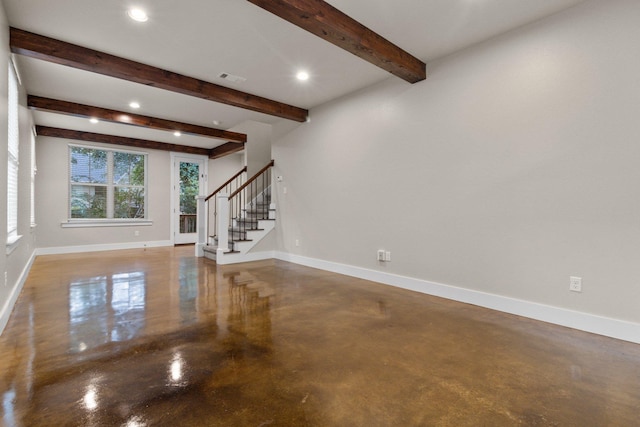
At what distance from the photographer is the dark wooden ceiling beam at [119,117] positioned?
15.9 ft

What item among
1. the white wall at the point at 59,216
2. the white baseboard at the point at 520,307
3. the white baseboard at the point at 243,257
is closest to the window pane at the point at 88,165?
the white wall at the point at 59,216

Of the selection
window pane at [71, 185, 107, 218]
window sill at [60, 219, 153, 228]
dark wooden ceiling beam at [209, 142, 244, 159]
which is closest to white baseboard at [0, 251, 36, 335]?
window sill at [60, 219, 153, 228]

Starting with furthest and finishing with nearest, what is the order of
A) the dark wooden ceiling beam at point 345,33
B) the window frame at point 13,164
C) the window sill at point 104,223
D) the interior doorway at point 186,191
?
1. the interior doorway at point 186,191
2. the window sill at point 104,223
3. the window frame at point 13,164
4. the dark wooden ceiling beam at point 345,33

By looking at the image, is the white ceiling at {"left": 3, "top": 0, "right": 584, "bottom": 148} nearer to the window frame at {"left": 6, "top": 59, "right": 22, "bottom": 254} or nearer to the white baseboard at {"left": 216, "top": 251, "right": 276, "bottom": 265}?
the window frame at {"left": 6, "top": 59, "right": 22, "bottom": 254}

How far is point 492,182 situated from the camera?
3.22 meters

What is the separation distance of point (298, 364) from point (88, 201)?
24.8 ft

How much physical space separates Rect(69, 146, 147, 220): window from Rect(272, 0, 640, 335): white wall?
604 centimetres

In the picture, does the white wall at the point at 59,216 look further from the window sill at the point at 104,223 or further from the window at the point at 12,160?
the window at the point at 12,160

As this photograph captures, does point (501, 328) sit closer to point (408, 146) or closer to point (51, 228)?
point (408, 146)

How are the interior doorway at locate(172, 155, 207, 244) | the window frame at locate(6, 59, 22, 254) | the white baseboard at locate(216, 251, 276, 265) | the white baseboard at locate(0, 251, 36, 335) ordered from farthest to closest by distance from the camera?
the interior doorway at locate(172, 155, 207, 244) → the white baseboard at locate(216, 251, 276, 265) → the window frame at locate(6, 59, 22, 254) → the white baseboard at locate(0, 251, 36, 335)

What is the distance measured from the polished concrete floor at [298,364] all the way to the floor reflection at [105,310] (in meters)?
0.02

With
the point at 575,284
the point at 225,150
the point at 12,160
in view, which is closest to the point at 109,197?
the point at 225,150

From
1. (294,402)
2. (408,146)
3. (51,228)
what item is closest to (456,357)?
(294,402)

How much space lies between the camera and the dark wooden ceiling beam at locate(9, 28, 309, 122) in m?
3.09
